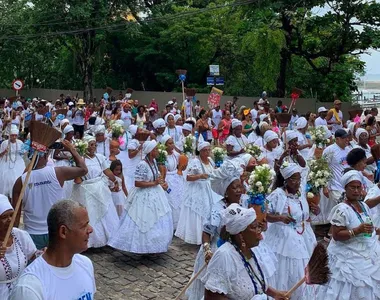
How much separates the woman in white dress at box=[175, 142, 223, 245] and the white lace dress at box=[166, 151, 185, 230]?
2.86 ft

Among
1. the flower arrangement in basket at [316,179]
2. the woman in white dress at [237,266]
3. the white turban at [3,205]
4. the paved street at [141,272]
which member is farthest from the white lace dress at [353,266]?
the white turban at [3,205]

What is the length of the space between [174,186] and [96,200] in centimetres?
200

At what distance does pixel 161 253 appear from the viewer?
29.7 ft

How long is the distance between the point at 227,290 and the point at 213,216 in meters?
1.64

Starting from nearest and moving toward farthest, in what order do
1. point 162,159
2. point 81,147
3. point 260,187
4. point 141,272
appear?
point 260,187 < point 141,272 < point 81,147 < point 162,159

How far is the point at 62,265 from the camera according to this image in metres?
3.27

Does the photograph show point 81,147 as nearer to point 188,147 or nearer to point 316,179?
point 188,147

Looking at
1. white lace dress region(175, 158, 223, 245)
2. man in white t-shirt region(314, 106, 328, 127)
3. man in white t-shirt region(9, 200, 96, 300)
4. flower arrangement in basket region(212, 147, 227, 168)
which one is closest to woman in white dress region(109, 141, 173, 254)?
white lace dress region(175, 158, 223, 245)

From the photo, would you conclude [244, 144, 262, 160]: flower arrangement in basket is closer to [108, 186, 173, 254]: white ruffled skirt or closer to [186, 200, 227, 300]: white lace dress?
[108, 186, 173, 254]: white ruffled skirt

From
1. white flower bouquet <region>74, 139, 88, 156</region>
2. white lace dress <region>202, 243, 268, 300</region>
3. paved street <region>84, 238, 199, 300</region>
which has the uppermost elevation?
white flower bouquet <region>74, 139, 88, 156</region>

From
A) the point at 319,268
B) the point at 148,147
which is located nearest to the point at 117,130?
the point at 148,147

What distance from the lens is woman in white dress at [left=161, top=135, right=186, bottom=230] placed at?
10.5 metres

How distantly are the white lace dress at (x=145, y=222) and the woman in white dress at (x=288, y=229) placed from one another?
254cm

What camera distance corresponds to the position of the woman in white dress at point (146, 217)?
8469 millimetres
